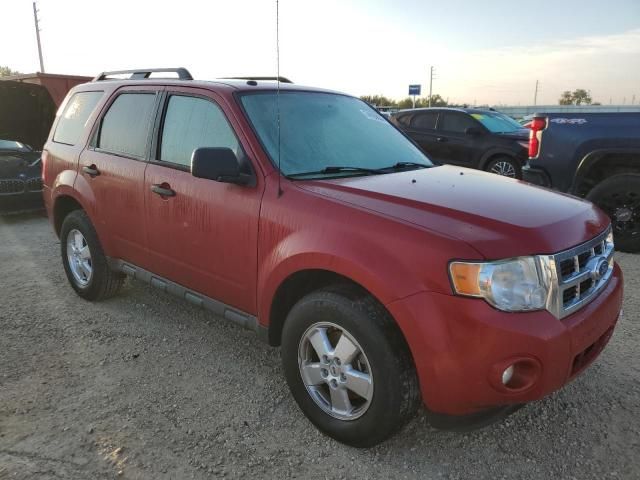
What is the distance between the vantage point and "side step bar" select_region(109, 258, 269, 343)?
2910mm

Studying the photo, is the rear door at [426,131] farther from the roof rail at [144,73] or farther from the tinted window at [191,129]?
the tinted window at [191,129]

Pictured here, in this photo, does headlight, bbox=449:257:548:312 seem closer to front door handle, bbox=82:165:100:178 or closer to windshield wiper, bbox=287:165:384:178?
windshield wiper, bbox=287:165:384:178

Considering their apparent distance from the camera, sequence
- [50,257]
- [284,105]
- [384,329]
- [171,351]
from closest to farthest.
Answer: [384,329] < [284,105] < [171,351] < [50,257]

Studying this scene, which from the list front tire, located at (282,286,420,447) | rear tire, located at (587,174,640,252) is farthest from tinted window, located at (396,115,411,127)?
front tire, located at (282,286,420,447)

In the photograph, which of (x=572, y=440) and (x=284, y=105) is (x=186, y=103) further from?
(x=572, y=440)

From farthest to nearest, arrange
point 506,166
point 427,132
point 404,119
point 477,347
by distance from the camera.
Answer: point 404,119 < point 427,132 < point 506,166 < point 477,347

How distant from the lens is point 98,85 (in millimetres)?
4266

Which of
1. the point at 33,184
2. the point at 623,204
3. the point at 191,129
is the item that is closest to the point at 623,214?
the point at 623,204

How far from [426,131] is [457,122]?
0.62 meters

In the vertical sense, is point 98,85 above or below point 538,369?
above

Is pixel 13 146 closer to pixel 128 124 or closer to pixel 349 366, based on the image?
pixel 128 124

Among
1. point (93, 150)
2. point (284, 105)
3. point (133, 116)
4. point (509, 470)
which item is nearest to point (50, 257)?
point (93, 150)

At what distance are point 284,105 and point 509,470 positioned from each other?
2366 mm

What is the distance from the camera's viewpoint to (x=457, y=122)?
10008mm
